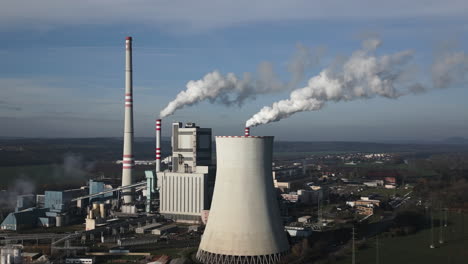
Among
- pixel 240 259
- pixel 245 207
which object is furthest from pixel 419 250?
pixel 245 207

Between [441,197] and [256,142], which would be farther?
[441,197]

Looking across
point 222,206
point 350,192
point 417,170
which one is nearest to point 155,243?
point 222,206

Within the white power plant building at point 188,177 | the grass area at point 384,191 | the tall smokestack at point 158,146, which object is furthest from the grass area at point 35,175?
the grass area at point 384,191

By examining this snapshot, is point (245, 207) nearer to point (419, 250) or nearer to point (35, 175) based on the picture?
point (419, 250)

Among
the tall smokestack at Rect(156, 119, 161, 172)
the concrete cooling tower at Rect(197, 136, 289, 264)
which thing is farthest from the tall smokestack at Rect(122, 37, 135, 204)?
the concrete cooling tower at Rect(197, 136, 289, 264)

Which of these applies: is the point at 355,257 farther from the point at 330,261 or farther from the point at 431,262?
the point at 431,262

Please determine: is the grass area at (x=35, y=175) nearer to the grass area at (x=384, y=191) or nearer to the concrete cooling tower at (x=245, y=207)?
the grass area at (x=384, y=191)
